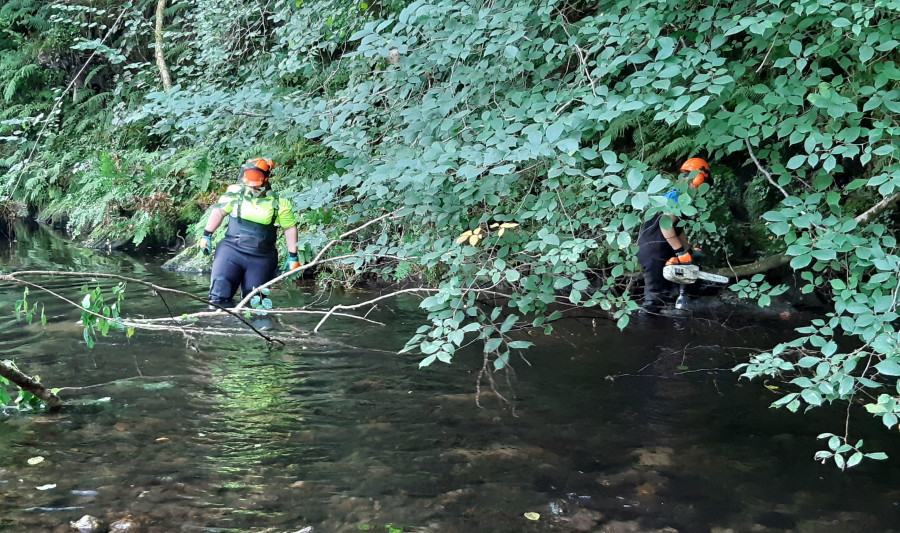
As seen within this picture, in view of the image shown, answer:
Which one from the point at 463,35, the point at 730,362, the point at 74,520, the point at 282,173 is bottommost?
the point at 730,362

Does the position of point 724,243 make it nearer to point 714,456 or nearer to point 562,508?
point 714,456

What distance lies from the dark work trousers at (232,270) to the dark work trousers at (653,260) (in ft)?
15.3

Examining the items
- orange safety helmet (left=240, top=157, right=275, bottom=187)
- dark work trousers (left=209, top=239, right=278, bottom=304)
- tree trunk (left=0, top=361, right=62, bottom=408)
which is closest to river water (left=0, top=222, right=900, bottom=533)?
tree trunk (left=0, top=361, right=62, bottom=408)

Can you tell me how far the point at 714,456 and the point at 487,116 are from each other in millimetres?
2746

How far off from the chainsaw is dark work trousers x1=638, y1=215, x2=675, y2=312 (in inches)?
13.2

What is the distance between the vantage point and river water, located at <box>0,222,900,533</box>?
12.8 ft

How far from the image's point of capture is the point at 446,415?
5414mm

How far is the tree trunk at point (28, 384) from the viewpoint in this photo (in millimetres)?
4511

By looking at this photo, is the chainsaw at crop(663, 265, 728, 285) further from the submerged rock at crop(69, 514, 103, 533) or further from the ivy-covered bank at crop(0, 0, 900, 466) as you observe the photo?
the submerged rock at crop(69, 514, 103, 533)

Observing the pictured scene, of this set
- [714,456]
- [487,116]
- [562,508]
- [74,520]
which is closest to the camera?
[74,520]

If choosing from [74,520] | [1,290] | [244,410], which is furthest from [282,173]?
[74,520]

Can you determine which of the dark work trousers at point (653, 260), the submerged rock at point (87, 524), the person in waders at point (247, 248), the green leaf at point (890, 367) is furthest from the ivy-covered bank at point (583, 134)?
the submerged rock at point (87, 524)

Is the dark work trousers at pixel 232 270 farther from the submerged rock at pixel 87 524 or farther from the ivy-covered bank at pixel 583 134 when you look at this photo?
the submerged rock at pixel 87 524

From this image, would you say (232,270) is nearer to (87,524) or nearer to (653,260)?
(87,524)
